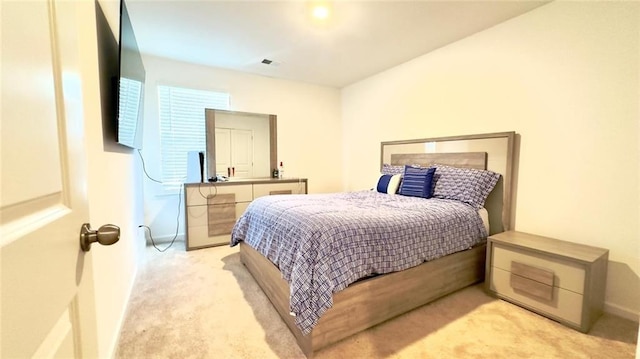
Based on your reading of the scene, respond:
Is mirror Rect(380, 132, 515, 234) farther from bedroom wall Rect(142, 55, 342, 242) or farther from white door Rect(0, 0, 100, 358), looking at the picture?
white door Rect(0, 0, 100, 358)

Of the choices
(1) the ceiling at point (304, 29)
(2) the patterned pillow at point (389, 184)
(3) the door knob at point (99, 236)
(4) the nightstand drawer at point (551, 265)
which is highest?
(1) the ceiling at point (304, 29)

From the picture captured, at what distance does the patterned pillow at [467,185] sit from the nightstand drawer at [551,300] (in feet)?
2.18

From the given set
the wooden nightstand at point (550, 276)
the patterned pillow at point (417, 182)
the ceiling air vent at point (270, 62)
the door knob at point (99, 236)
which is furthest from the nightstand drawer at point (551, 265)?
the ceiling air vent at point (270, 62)

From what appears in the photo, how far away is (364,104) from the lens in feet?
14.4

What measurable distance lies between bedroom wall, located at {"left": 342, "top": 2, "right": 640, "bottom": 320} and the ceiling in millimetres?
310

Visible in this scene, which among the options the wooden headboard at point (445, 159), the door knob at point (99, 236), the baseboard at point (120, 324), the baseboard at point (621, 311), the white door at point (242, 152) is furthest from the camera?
the white door at point (242, 152)

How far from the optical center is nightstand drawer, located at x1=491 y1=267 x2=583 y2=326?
181 cm

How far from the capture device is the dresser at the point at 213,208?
10.9ft

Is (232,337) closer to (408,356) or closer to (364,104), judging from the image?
(408,356)

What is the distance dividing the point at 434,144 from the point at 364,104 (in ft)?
5.17

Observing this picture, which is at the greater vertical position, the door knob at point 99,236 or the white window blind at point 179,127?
the white window blind at point 179,127

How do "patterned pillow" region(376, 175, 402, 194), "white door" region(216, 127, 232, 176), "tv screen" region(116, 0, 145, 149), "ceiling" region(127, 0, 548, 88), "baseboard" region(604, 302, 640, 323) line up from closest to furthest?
"tv screen" region(116, 0, 145, 149)
"baseboard" region(604, 302, 640, 323)
"ceiling" region(127, 0, 548, 88)
"patterned pillow" region(376, 175, 402, 194)
"white door" region(216, 127, 232, 176)

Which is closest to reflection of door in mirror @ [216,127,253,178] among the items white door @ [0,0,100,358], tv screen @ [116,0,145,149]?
tv screen @ [116,0,145,149]

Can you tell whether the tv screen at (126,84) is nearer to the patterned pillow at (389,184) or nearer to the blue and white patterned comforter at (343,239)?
the blue and white patterned comforter at (343,239)
